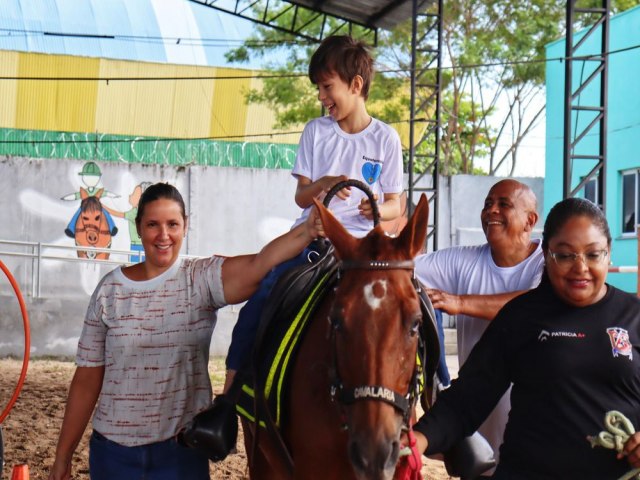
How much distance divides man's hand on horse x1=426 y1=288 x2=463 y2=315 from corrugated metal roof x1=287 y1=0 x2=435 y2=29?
16.2m

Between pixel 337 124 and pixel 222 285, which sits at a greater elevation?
pixel 337 124

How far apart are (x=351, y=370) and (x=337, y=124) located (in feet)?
6.68

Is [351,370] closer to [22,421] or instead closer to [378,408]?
[378,408]

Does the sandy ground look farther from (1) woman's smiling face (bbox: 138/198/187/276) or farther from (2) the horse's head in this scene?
(2) the horse's head

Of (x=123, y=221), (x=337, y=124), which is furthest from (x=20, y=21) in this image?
(x=337, y=124)

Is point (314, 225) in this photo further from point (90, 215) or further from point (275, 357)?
point (90, 215)

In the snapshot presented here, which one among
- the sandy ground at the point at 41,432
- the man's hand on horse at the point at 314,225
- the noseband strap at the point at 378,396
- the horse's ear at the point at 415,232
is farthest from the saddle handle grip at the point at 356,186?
the sandy ground at the point at 41,432

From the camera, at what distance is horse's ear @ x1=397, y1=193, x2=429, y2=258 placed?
2.88 metres

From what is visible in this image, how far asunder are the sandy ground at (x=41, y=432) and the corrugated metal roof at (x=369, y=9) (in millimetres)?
10318

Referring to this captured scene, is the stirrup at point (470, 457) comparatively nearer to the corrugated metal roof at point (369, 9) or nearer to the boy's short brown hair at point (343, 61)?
the boy's short brown hair at point (343, 61)

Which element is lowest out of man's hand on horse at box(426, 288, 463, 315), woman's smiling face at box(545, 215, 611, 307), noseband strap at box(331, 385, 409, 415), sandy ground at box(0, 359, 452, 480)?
sandy ground at box(0, 359, 452, 480)

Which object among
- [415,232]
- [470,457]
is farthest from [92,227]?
[415,232]

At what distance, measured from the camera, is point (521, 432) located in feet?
9.84

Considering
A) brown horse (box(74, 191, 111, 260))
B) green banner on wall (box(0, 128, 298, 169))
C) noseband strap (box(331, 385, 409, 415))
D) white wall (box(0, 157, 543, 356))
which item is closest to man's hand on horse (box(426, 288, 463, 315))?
noseband strap (box(331, 385, 409, 415))
